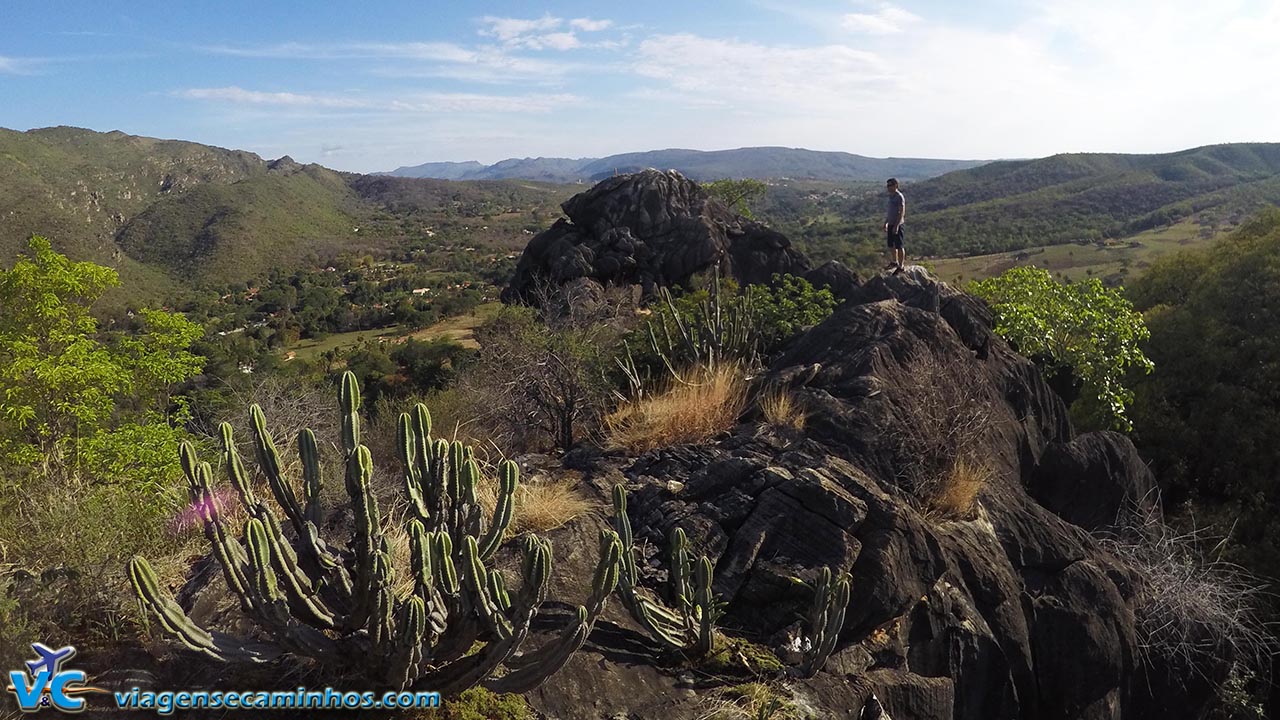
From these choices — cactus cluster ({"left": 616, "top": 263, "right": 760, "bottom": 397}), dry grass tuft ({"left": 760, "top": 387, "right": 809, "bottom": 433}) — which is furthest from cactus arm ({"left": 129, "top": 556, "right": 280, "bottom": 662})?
cactus cluster ({"left": 616, "top": 263, "right": 760, "bottom": 397})

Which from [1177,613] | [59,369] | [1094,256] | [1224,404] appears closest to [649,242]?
[1224,404]

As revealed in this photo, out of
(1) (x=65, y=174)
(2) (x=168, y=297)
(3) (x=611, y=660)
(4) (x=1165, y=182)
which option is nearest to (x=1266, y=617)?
(3) (x=611, y=660)

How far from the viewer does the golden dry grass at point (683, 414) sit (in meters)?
6.09

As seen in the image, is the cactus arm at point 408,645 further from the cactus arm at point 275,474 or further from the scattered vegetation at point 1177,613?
the scattered vegetation at point 1177,613

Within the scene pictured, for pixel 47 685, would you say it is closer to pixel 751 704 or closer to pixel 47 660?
pixel 47 660

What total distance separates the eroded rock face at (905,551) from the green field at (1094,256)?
52736 mm

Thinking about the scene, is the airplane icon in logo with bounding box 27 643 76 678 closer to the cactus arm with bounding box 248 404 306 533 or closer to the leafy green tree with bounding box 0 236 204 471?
the cactus arm with bounding box 248 404 306 533

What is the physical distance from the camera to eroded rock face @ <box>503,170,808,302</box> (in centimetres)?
2972

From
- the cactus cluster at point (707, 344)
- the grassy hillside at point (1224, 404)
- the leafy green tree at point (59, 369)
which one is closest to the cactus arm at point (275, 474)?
the cactus cluster at point (707, 344)

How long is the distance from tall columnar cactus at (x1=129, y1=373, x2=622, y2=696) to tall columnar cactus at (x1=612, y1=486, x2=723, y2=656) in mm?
641

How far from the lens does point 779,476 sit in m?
5.02

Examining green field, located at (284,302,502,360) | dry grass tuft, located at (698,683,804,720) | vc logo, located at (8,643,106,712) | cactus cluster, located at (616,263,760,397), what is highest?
cactus cluster, located at (616,263,760,397)

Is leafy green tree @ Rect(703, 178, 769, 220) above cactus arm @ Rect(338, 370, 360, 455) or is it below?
above

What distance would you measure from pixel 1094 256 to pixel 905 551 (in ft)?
246
